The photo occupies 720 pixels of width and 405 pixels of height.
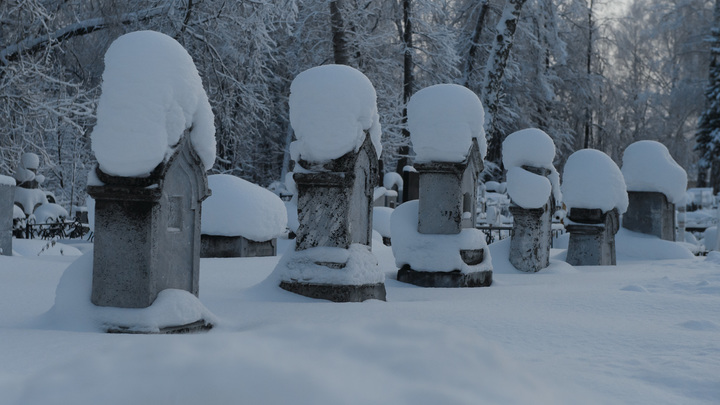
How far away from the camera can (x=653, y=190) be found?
1265 centimetres

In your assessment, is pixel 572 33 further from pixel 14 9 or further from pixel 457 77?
pixel 14 9

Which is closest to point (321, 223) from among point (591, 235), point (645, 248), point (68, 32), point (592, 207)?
point (592, 207)

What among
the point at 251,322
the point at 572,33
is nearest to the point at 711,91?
the point at 572,33

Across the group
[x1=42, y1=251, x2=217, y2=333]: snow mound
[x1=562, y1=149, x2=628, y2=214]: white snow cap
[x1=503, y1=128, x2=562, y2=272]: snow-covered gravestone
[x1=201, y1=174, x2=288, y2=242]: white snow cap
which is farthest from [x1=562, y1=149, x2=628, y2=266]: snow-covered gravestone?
[x1=42, y1=251, x2=217, y2=333]: snow mound

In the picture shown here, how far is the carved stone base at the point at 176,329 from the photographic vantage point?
3.88 metres

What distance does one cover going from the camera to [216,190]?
943 cm

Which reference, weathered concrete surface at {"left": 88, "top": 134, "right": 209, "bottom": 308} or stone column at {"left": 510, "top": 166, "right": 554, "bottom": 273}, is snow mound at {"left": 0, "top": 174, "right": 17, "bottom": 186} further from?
stone column at {"left": 510, "top": 166, "right": 554, "bottom": 273}

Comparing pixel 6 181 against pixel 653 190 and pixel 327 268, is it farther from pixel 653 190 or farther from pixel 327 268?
pixel 653 190

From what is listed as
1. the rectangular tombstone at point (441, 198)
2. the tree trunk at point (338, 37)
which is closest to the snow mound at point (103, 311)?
the rectangular tombstone at point (441, 198)

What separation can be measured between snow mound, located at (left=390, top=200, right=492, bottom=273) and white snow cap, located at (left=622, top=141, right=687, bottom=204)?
6.05 meters

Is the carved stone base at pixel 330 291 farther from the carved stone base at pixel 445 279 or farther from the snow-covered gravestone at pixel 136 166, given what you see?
the carved stone base at pixel 445 279

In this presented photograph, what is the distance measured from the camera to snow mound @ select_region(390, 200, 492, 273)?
25.3 feet

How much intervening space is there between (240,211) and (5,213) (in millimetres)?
2987

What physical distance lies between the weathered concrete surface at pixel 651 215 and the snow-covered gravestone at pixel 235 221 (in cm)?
739
